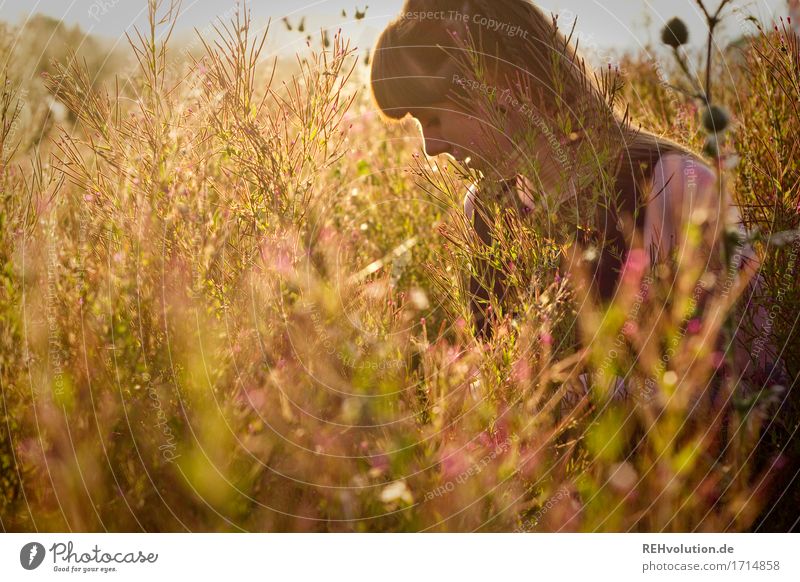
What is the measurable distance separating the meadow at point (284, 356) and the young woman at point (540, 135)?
0.26 ft

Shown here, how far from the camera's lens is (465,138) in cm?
165

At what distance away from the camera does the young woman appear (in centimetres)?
132

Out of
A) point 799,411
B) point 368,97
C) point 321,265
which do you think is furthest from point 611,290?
point 368,97

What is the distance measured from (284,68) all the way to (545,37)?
2.17ft

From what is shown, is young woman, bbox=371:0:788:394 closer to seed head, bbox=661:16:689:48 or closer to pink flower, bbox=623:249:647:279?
pink flower, bbox=623:249:647:279

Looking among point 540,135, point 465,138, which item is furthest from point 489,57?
point 540,135

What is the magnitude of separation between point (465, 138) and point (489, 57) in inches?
8.1

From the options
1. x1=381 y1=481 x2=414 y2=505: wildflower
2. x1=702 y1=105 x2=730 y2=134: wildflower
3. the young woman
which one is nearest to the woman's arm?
the young woman

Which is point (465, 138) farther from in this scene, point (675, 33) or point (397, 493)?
point (397, 493)

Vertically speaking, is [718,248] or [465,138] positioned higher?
[465,138]

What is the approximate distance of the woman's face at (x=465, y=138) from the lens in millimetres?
1372

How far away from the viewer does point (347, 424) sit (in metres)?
1.21
